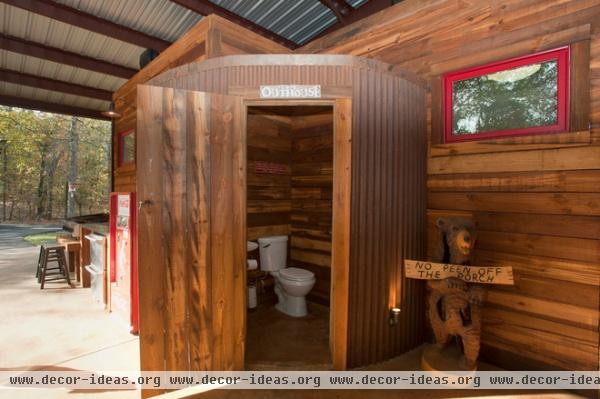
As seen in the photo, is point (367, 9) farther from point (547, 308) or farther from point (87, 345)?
point (87, 345)

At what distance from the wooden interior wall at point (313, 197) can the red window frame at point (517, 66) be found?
4.55 feet

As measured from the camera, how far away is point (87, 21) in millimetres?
3686

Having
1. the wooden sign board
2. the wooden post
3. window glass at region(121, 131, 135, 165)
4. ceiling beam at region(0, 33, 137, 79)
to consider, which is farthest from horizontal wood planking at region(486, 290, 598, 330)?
ceiling beam at region(0, 33, 137, 79)

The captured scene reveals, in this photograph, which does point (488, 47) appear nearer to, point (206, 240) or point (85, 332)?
point (206, 240)

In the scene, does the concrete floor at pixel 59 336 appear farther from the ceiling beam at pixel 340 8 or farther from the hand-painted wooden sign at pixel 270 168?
the ceiling beam at pixel 340 8

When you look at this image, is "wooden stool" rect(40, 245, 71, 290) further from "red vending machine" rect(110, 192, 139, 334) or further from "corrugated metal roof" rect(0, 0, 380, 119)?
"corrugated metal roof" rect(0, 0, 380, 119)

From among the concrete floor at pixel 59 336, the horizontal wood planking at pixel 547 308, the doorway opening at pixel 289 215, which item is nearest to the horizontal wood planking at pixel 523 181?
the horizontal wood planking at pixel 547 308

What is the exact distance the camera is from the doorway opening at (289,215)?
11.0ft

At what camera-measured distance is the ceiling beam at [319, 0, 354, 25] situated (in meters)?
3.53

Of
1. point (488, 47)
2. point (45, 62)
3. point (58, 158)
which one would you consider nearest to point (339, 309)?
point (488, 47)

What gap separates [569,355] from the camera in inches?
82.4

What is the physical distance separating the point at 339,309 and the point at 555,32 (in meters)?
2.64

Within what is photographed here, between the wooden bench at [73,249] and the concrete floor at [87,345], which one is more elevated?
the wooden bench at [73,249]

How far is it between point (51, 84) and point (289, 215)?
5.66m
